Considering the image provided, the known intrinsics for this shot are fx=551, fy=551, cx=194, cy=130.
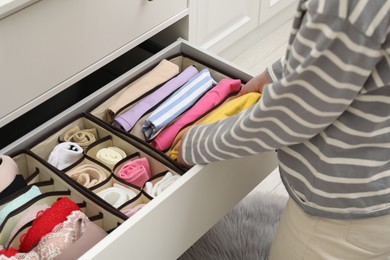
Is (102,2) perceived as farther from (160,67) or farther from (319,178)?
(319,178)

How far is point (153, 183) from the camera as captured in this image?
105 centimetres

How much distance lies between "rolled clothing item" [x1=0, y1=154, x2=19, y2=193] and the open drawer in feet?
0.19

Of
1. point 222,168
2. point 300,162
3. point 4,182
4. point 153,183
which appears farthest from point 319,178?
point 4,182

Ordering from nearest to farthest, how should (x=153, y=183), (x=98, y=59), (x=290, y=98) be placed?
(x=290, y=98) < (x=153, y=183) < (x=98, y=59)

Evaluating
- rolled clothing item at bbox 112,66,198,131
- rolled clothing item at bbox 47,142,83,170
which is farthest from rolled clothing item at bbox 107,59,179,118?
rolled clothing item at bbox 47,142,83,170

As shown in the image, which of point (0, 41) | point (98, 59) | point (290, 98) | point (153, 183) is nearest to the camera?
point (290, 98)

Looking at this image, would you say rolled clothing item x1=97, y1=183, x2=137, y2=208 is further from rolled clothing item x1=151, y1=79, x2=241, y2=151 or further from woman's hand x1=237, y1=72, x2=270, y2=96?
woman's hand x1=237, y1=72, x2=270, y2=96

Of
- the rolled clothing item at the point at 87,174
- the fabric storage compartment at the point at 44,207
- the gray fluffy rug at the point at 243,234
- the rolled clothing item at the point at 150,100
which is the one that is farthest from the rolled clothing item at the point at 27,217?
the gray fluffy rug at the point at 243,234

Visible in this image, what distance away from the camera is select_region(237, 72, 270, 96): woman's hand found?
3.63ft

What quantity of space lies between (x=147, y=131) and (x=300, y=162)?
1.33 feet

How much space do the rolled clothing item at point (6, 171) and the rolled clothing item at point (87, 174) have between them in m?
0.11

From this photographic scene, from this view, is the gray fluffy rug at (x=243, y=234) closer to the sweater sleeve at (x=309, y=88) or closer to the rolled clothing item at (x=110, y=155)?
the rolled clothing item at (x=110, y=155)

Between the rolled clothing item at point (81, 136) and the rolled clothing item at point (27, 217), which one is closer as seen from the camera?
the rolled clothing item at point (27, 217)

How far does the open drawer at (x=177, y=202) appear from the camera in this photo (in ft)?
2.88
